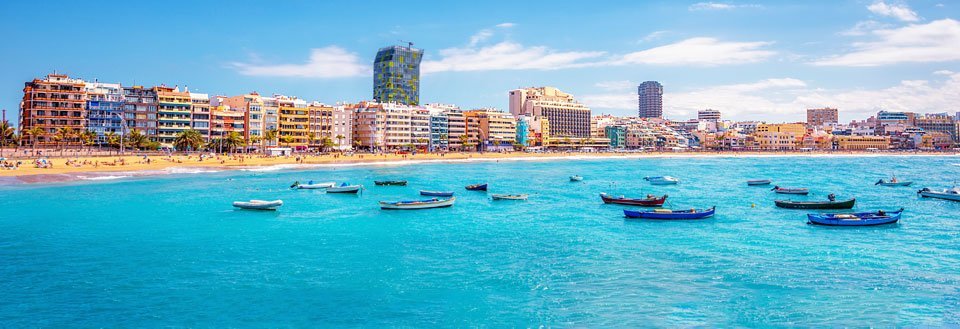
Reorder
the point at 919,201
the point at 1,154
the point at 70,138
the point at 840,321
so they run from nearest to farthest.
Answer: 1. the point at 840,321
2. the point at 919,201
3. the point at 1,154
4. the point at 70,138

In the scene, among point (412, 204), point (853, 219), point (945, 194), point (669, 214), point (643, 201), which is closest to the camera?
point (853, 219)

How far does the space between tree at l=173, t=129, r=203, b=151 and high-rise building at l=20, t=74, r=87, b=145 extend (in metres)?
17.3

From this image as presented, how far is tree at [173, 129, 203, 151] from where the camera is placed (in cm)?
11300

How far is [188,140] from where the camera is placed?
113 metres

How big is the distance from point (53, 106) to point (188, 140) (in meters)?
25.2

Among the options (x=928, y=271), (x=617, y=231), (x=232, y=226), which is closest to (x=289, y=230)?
(x=232, y=226)

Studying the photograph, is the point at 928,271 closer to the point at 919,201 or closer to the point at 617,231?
the point at 617,231

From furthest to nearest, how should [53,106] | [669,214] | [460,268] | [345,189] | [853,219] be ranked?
[53,106]
[345,189]
[669,214]
[853,219]
[460,268]

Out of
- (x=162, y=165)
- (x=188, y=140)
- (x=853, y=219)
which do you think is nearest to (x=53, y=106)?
(x=188, y=140)

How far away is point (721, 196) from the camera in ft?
208

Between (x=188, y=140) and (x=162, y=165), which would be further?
(x=188, y=140)

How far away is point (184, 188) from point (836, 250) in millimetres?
58768

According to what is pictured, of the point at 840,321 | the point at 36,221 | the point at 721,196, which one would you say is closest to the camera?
the point at 840,321

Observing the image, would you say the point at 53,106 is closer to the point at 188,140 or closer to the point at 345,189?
the point at 188,140
